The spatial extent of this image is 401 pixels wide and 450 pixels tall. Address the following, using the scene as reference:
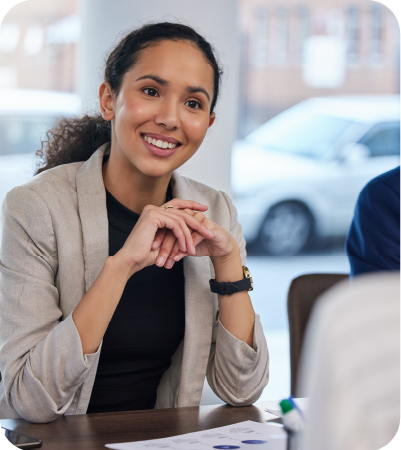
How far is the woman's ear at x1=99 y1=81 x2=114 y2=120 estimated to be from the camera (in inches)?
58.1

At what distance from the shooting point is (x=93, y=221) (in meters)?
1.32

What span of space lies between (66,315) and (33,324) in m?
0.13

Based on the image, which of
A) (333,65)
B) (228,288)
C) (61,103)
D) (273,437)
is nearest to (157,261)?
(228,288)

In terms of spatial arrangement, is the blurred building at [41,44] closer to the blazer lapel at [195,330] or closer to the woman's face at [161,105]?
the woman's face at [161,105]

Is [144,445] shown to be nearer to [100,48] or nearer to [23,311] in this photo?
[23,311]

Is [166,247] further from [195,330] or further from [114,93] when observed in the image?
[114,93]

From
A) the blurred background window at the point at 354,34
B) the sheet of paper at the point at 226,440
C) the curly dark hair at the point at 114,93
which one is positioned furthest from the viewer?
the blurred background window at the point at 354,34

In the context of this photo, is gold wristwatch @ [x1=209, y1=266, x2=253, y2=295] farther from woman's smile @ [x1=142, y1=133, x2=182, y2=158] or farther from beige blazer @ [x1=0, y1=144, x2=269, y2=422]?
woman's smile @ [x1=142, y1=133, x2=182, y2=158]

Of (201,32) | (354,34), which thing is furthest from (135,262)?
(354,34)

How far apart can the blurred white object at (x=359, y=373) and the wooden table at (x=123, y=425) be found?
2.08 ft

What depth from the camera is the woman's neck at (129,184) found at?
4.76 ft

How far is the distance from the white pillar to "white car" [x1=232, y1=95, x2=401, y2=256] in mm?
3263

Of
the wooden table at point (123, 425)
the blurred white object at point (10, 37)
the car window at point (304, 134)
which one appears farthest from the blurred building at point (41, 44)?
the wooden table at point (123, 425)

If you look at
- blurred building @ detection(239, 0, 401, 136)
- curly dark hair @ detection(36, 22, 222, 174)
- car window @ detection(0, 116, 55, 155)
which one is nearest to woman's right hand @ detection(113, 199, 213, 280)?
curly dark hair @ detection(36, 22, 222, 174)
